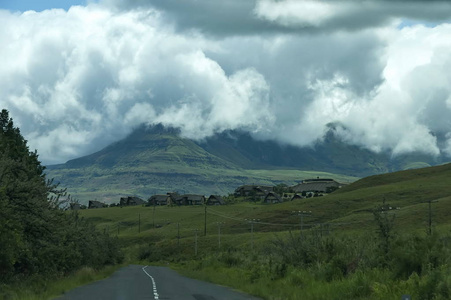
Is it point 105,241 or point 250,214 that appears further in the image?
point 250,214

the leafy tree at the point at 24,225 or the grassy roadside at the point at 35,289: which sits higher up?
the leafy tree at the point at 24,225

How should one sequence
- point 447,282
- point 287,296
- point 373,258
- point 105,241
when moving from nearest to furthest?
1. point 447,282
2. point 287,296
3. point 373,258
4. point 105,241

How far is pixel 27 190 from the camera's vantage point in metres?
32.9

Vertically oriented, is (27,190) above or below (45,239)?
above

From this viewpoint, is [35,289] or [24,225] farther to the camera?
[24,225]

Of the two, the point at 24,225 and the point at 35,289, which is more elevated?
the point at 24,225

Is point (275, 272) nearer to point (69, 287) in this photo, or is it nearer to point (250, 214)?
point (69, 287)

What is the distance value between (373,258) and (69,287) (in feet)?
59.9

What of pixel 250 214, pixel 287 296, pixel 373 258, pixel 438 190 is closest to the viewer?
pixel 287 296

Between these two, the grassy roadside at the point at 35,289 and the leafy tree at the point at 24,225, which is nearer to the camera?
the grassy roadside at the point at 35,289

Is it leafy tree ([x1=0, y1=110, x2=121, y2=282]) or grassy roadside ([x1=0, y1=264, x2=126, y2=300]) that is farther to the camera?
leafy tree ([x1=0, y1=110, x2=121, y2=282])

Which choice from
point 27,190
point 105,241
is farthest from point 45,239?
point 105,241

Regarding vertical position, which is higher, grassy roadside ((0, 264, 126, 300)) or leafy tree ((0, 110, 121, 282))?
leafy tree ((0, 110, 121, 282))

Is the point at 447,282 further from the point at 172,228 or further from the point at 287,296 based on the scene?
the point at 172,228
